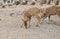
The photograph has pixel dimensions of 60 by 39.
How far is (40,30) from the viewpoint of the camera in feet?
23.0

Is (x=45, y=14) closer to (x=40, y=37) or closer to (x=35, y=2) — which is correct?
(x=40, y=37)

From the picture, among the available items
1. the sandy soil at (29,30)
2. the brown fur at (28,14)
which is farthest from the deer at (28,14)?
the sandy soil at (29,30)

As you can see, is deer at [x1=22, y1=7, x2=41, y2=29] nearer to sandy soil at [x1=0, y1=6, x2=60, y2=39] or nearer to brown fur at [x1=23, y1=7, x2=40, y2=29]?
brown fur at [x1=23, y1=7, x2=40, y2=29]

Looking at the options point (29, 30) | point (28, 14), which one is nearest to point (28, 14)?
point (28, 14)

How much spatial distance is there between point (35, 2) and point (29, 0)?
81 cm

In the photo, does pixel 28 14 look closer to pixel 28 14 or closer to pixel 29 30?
pixel 28 14

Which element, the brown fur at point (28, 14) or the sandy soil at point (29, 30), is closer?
the sandy soil at point (29, 30)

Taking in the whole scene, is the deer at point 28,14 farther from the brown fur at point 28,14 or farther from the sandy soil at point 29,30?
the sandy soil at point 29,30

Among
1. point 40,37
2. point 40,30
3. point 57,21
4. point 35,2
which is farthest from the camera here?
point 35,2

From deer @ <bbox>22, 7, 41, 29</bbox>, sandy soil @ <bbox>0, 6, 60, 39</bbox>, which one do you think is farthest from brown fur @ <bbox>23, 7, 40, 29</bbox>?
sandy soil @ <bbox>0, 6, 60, 39</bbox>

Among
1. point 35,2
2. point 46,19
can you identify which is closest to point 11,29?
point 46,19

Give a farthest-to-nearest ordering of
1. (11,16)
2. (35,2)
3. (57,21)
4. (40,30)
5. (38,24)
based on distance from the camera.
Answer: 1. (35,2)
2. (11,16)
3. (57,21)
4. (38,24)
5. (40,30)

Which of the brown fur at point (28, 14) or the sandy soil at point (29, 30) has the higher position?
the brown fur at point (28, 14)

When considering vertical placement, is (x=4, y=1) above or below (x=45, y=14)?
below
